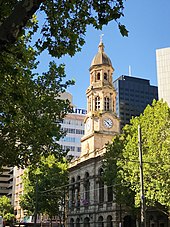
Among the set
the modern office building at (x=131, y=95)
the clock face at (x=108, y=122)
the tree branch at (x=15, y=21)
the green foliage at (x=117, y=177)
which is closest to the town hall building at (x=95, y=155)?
the clock face at (x=108, y=122)

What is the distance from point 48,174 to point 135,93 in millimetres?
103574

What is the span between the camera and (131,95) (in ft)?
488

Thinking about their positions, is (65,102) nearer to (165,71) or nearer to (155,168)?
(155,168)

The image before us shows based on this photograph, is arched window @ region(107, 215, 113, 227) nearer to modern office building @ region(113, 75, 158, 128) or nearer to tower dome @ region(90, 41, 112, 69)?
tower dome @ region(90, 41, 112, 69)

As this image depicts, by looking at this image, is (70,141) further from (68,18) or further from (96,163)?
(68,18)

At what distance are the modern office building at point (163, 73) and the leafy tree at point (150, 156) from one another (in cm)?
3868

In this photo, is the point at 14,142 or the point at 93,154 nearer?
the point at 14,142

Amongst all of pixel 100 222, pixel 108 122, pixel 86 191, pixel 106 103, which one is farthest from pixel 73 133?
pixel 100 222

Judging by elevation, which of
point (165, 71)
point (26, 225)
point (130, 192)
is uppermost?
point (165, 71)

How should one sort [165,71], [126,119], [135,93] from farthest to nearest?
[135,93] < [126,119] < [165,71]

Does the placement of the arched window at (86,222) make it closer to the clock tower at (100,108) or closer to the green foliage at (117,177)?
the clock tower at (100,108)

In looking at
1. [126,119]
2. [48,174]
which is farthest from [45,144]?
[126,119]

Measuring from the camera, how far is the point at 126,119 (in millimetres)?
139875

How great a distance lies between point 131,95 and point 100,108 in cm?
9405
